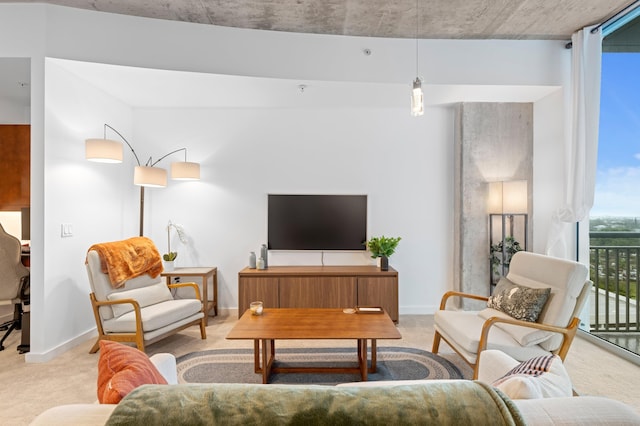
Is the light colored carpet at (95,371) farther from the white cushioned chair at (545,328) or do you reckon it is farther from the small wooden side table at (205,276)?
the white cushioned chair at (545,328)

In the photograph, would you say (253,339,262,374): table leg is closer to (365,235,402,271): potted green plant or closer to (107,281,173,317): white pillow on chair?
(107,281,173,317): white pillow on chair

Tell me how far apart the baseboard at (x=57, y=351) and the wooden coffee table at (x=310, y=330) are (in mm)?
1806

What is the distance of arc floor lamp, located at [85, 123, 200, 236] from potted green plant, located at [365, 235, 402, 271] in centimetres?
232

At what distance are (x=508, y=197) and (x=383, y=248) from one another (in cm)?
161

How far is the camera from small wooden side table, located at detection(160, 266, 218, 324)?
374cm

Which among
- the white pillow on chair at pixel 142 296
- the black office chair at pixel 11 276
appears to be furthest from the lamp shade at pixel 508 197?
the black office chair at pixel 11 276

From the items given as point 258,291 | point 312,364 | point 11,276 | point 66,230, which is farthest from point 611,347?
point 11,276

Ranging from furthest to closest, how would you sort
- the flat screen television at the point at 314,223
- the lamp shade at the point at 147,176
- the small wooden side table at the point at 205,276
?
1. the flat screen television at the point at 314,223
2. the small wooden side table at the point at 205,276
3. the lamp shade at the point at 147,176

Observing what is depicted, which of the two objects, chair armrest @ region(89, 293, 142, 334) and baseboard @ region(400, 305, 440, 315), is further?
baseboard @ region(400, 305, 440, 315)

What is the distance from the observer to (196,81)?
337 centimetres

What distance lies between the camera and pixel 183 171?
380cm

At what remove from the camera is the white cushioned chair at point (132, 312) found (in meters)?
2.76

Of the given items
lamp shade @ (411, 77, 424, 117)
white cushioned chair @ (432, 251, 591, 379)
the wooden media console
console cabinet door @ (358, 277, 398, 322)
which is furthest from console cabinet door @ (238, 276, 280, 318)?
lamp shade @ (411, 77, 424, 117)

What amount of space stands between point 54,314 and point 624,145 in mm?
5573
